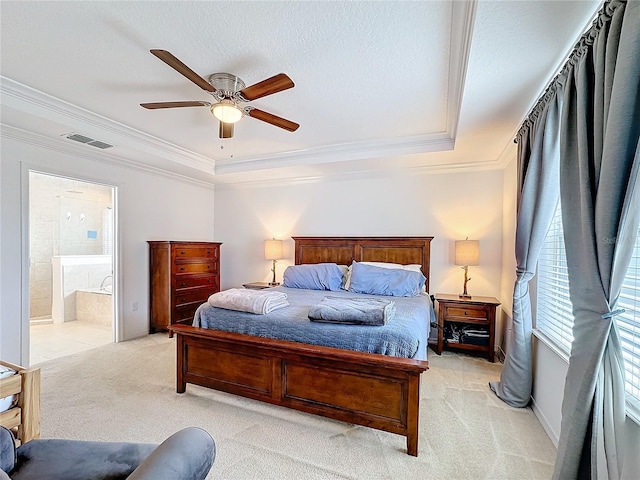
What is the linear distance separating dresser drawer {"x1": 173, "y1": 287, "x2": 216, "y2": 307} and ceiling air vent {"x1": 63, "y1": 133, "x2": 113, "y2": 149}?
2.06m

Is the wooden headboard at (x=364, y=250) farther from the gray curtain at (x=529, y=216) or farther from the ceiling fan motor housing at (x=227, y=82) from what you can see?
the ceiling fan motor housing at (x=227, y=82)

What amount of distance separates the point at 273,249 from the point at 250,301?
7.33 ft

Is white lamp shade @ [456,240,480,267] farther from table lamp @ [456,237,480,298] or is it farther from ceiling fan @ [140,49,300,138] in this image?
ceiling fan @ [140,49,300,138]

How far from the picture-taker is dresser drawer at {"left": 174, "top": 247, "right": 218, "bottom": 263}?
14.0ft

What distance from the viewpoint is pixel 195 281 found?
178 inches

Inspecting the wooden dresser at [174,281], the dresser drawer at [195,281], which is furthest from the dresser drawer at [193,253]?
the dresser drawer at [195,281]

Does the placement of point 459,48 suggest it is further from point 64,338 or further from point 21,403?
point 64,338

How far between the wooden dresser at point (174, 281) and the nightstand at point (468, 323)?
3.44 m

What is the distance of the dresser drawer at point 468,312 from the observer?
11.3 ft

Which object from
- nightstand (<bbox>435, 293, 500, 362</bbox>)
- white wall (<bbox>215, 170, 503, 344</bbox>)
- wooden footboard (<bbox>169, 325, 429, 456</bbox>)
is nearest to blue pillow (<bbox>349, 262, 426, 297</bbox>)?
nightstand (<bbox>435, 293, 500, 362</bbox>)

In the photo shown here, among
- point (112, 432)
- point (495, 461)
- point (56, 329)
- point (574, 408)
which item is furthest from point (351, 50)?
point (56, 329)

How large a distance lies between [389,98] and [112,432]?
10.9 feet

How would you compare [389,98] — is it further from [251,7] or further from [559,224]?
[559,224]

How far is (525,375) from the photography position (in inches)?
95.7
